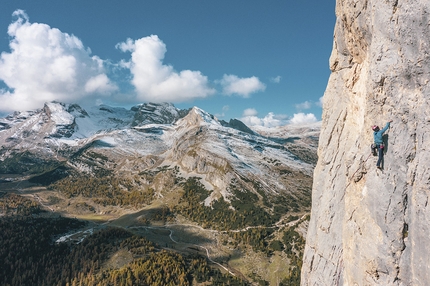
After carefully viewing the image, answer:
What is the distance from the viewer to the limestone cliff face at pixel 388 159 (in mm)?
17375

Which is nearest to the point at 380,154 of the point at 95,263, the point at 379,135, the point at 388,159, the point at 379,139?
the point at 388,159

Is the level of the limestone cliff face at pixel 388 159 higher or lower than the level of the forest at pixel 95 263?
higher

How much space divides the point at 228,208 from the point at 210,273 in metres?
65.2

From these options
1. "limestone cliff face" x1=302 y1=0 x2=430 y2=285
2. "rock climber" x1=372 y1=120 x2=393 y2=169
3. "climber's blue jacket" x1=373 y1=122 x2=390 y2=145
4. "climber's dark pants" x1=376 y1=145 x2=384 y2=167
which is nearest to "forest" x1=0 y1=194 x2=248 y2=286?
"limestone cliff face" x1=302 y1=0 x2=430 y2=285

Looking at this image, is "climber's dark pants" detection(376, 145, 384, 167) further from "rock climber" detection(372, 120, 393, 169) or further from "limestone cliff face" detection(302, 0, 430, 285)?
"limestone cliff face" detection(302, 0, 430, 285)

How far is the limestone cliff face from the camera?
57.0 feet

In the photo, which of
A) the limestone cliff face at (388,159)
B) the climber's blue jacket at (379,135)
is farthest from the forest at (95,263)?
the climber's blue jacket at (379,135)

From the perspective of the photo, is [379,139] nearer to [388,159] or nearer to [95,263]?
[388,159]

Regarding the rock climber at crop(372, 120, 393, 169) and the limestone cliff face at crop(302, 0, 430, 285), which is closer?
the limestone cliff face at crop(302, 0, 430, 285)

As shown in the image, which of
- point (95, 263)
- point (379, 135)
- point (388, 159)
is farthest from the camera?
point (95, 263)

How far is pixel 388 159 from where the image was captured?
19.4 metres

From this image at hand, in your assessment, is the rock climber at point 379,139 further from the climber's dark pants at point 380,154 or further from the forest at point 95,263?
the forest at point 95,263

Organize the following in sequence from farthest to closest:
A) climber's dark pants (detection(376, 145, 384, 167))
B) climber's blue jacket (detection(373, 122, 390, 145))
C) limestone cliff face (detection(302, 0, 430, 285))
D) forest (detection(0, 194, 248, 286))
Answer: forest (detection(0, 194, 248, 286))
climber's dark pants (detection(376, 145, 384, 167))
climber's blue jacket (detection(373, 122, 390, 145))
limestone cliff face (detection(302, 0, 430, 285))

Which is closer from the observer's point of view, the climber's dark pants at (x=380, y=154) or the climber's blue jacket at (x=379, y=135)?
the climber's blue jacket at (x=379, y=135)
